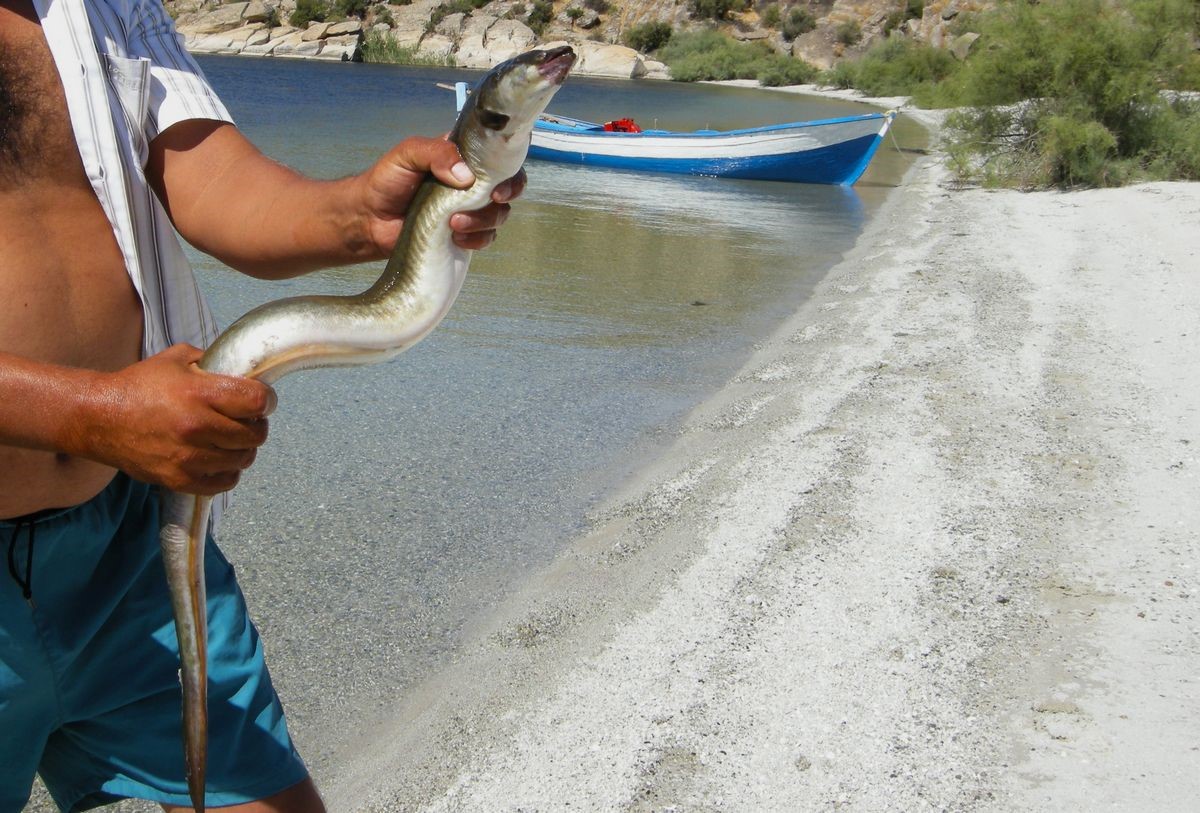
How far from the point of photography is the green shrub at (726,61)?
190 ft

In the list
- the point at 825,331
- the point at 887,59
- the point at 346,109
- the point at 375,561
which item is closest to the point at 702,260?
the point at 825,331

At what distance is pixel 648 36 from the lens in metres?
69.6

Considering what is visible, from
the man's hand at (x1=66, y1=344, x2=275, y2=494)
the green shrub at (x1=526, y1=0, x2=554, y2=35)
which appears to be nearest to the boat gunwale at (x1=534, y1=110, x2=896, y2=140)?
the man's hand at (x1=66, y1=344, x2=275, y2=494)

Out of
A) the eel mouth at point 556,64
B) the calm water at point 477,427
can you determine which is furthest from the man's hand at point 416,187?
the calm water at point 477,427

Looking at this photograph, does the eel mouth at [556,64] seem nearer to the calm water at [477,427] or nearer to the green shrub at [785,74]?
the calm water at [477,427]

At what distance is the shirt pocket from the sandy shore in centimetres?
198

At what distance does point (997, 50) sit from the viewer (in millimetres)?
18016

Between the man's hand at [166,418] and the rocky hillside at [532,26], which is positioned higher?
the man's hand at [166,418]

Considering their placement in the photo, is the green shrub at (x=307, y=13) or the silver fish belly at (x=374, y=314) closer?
the silver fish belly at (x=374, y=314)

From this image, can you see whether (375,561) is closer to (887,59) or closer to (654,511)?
(654,511)

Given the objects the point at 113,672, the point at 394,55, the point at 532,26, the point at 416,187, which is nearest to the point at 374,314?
the point at 416,187

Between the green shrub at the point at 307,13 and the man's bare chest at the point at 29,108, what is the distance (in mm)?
77391

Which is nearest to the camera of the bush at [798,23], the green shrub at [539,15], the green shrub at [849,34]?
the green shrub at [849,34]

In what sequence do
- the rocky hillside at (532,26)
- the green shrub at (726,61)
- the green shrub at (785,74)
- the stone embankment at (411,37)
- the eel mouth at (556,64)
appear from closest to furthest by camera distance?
the eel mouth at (556,64), the green shrub at (785,74), the green shrub at (726,61), the rocky hillside at (532,26), the stone embankment at (411,37)
